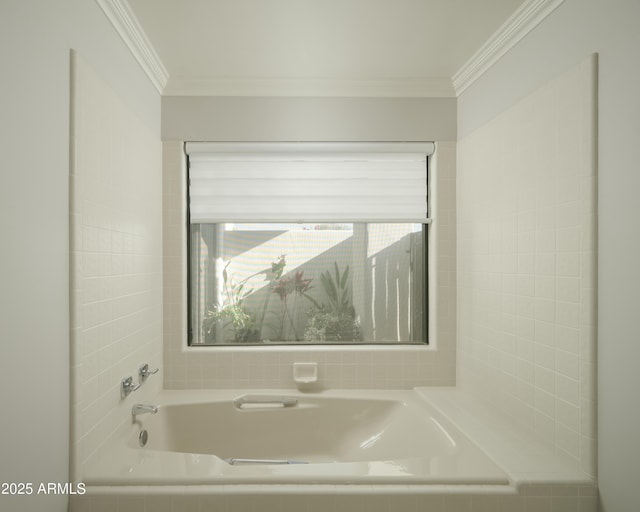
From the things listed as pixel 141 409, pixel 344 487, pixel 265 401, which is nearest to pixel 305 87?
pixel 265 401

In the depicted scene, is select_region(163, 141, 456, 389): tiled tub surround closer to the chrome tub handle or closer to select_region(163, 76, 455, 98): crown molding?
the chrome tub handle

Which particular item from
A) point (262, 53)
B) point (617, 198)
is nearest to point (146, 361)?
point (262, 53)

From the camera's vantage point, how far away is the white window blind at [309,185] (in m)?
2.48

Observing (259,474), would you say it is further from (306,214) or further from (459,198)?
(459,198)

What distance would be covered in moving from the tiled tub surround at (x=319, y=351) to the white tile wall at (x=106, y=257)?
17cm

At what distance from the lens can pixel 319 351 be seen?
243 cm

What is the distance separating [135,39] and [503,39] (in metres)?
1.71

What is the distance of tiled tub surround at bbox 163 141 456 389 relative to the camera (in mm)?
2379

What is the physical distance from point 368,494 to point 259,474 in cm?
40

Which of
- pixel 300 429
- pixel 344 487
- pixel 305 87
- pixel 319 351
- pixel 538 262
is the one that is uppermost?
pixel 305 87

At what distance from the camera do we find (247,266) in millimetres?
2594

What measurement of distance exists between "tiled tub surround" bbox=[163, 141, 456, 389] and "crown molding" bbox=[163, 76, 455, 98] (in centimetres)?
33

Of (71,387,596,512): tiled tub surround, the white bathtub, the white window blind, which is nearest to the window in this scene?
the white window blind

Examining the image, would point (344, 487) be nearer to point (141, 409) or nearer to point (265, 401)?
point (265, 401)
